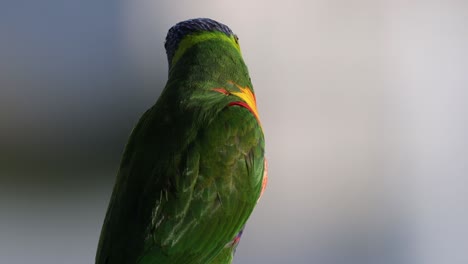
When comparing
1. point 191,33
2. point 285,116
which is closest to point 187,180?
point 191,33

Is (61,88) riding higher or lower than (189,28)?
lower

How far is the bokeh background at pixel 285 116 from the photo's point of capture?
131 centimetres

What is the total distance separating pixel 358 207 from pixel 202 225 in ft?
2.36

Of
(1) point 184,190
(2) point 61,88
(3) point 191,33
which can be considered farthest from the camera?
(2) point 61,88

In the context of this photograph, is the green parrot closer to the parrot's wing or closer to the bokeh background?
the parrot's wing

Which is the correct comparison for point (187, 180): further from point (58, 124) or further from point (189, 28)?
point (58, 124)

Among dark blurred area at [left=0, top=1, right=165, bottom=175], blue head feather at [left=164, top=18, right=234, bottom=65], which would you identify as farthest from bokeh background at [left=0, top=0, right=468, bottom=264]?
blue head feather at [left=164, top=18, right=234, bottom=65]

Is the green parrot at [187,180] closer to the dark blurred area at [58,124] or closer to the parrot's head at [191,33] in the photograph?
the parrot's head at [191,33]

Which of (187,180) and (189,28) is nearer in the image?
(187,180)

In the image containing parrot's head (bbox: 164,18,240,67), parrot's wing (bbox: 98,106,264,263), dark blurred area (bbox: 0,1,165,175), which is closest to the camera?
parrot's wing (bbox: 98,106,264,263)

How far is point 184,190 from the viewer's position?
0.71 metres

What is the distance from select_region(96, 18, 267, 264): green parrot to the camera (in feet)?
2.32

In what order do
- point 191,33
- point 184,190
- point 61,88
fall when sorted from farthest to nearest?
point 61,88, point 191,33, point 184,190

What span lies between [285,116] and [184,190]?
2.15 feet
